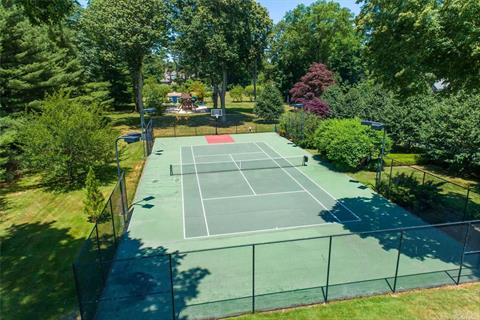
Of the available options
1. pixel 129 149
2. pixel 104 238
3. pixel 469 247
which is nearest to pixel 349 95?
pixel 129 149

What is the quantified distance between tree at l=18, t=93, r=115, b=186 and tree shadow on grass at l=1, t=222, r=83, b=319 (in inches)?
176

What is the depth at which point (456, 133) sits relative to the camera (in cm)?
1944

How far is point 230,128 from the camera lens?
121ft

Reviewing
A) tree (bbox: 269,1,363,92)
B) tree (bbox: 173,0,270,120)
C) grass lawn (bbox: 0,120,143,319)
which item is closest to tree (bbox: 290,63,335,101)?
tree (bbox: 173,0,270,120)

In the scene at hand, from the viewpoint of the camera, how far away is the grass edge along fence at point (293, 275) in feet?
29.0

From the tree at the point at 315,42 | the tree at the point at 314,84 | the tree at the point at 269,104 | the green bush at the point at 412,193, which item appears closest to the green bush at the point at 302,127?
the tree at the point at 269,104

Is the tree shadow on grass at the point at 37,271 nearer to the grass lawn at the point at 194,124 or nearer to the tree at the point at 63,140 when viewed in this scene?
the tree at the point at 63,140

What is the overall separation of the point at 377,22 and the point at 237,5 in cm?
2659

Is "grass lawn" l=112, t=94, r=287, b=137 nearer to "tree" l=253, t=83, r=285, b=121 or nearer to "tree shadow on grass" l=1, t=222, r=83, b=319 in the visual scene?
"tree" l=253, t=83, r=285, b=121

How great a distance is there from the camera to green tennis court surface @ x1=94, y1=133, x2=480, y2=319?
30.1 feet

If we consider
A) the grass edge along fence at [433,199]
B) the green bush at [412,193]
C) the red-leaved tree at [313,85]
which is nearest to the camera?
the grass edge along fence at [433,199]

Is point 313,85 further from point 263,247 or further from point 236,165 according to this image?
point 263,247

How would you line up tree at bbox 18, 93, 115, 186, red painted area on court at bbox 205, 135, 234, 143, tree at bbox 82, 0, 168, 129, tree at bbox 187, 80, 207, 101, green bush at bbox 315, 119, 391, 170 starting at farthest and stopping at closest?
1. tree at bbox 187, 80, 207, 101
2. red painted area on court at bbox 205, 135, 234, 143
3. tree at bbox 82, 0, 168, 129
4. green bush at bbox 315, 119, 391, 170
5. tree at bbox 18, 93, 115, 186

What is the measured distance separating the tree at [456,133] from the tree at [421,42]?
9206 millimetres
